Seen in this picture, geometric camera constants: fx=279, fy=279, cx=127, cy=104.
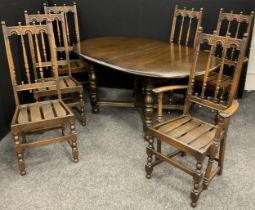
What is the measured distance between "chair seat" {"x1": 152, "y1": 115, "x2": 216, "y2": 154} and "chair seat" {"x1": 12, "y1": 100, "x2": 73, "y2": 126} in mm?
816

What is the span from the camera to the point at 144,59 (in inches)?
107

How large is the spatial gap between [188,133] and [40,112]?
4.20 ft

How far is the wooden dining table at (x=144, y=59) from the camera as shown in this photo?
243 centimetres

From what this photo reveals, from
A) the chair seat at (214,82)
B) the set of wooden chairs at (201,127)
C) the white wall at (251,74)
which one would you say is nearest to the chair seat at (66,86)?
the set of wooden chairs at (201,127)

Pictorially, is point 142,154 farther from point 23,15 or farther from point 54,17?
point 23,15

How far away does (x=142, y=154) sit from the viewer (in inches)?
104

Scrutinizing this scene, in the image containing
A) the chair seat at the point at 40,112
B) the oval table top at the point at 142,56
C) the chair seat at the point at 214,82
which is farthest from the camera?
the chair seat at the point at 214,82

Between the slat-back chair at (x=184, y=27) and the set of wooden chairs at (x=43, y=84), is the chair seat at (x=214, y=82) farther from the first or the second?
the set of wooden chairs at (x=43, y=84)

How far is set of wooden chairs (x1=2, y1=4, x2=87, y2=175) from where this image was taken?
2.34 meters

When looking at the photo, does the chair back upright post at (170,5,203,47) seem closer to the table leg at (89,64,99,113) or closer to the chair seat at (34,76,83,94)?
the table leg at (89,64,99,113)

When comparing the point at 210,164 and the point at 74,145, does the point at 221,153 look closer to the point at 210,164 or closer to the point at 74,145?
the point at 210,164

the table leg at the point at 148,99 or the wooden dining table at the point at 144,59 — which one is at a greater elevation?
the wooden dining table at the point at 144,59

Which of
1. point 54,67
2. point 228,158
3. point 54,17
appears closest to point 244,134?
point 228,158

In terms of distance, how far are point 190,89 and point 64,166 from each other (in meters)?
1.29
